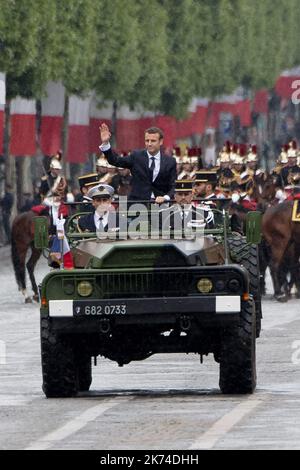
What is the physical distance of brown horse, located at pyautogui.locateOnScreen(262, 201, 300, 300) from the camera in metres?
35.6

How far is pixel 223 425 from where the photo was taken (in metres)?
14.9

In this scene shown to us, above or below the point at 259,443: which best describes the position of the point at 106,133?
above

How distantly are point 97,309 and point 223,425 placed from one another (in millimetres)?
2566

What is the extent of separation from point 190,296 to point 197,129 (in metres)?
69.6

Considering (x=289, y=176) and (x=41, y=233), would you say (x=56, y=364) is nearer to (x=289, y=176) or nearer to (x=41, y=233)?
(x=41, y=233)

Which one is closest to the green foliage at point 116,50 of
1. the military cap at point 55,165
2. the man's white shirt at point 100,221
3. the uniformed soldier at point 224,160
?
the uniformed soldier at point 224,160

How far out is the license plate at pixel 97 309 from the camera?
56.6ft

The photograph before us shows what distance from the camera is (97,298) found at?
17406 millimetres

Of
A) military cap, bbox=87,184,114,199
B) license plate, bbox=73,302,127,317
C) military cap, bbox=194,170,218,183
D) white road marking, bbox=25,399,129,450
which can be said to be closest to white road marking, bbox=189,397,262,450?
white road marking, bbox=25,399,129,450

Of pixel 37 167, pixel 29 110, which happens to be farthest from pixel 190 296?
pixel 37 167

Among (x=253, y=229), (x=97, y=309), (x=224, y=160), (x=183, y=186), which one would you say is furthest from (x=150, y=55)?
(x=97, y=309)

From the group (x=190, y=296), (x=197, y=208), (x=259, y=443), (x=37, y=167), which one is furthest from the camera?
(x=37, y=167)
